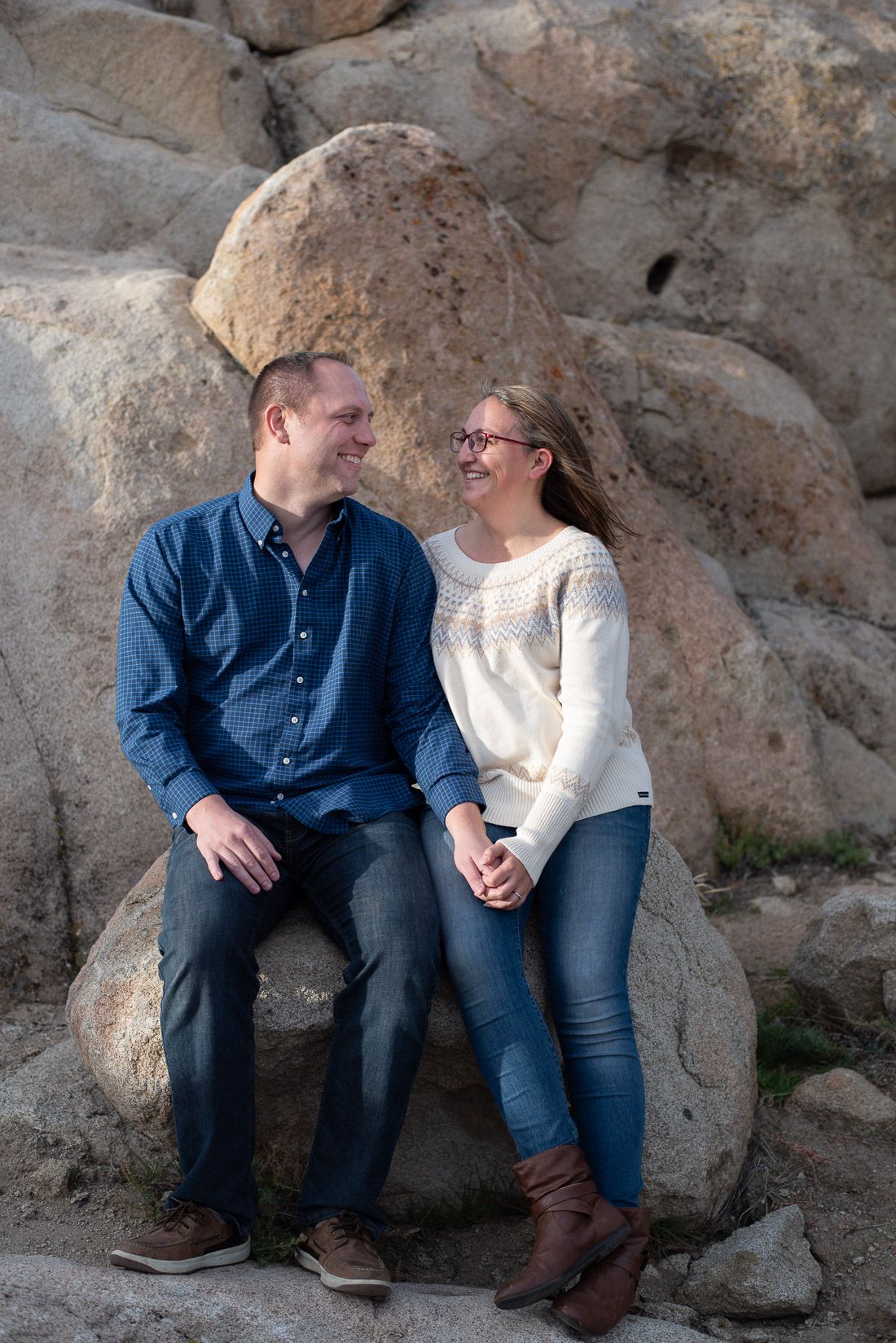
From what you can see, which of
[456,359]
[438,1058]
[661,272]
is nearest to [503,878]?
[438,1058]

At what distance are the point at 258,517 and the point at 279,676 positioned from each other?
43 centimetres

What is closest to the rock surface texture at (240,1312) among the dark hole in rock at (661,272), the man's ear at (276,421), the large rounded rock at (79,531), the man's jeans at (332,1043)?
the man's jeans at (332,1043)

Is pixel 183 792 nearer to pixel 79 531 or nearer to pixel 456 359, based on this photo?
pixel 79 531

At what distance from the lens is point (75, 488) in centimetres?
459

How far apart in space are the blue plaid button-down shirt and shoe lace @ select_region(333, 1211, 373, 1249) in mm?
874

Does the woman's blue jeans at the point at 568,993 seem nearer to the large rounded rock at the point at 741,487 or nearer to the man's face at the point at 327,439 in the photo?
the man's face at the point at 327,439

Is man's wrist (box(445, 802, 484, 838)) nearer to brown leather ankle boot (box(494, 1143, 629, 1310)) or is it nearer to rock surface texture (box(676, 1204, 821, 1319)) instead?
brown leather ankle boot (box(494, 1143, 629, 1310))

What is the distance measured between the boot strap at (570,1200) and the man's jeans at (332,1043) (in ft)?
1.15

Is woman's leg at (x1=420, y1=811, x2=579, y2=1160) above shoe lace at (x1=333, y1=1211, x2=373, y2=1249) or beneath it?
above

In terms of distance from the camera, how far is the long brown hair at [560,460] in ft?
11.4

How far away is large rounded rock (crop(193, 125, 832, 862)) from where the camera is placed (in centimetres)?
490

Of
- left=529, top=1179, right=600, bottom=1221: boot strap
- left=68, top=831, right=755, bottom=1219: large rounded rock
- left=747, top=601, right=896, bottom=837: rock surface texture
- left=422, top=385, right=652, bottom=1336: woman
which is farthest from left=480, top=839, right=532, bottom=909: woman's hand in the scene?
left=747, top=601, right=896, bottom=837: rock surface texture

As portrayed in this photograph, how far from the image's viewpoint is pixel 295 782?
3.16 metres

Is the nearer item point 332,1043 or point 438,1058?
point 332,1043
